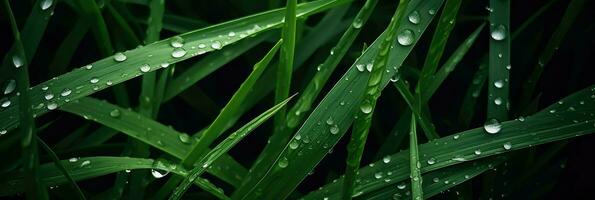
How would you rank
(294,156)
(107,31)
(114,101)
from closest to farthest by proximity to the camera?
(294,156)
(107,31)
(114,101)

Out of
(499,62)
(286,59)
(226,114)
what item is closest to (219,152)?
(226,114)

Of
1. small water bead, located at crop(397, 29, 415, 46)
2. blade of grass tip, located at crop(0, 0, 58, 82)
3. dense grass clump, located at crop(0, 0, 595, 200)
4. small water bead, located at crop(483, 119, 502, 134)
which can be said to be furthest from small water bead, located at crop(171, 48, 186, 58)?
small water bead, located at crop(483, 119, 502, 134)

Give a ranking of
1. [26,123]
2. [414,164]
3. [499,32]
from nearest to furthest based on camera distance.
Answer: [26,123], [414,164], [499,32]

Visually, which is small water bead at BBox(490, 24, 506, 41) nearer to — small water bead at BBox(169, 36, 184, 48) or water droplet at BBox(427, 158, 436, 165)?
water droplet at BBox(427, 158, 436, 165)

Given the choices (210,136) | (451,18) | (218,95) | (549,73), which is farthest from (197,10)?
(549,73)

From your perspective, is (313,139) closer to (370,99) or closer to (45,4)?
(370,99)

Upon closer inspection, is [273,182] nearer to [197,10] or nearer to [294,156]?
[294,156]
